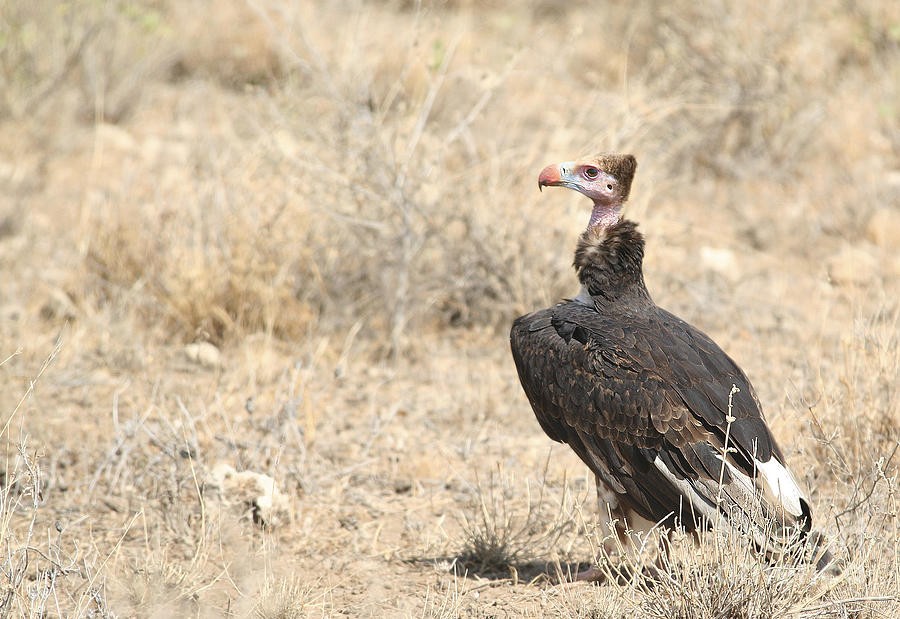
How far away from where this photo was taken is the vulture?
3908 millimetres

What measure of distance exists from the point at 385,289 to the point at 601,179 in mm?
2375

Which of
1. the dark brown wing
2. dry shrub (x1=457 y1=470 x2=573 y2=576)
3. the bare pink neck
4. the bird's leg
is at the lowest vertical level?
dry shrub (x1=457 y1=470 x2=573 y2=576)

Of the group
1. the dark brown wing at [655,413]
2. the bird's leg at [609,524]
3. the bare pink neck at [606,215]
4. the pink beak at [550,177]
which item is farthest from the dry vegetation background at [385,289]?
the pink beak at [550,177]

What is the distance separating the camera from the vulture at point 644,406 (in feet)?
12.8

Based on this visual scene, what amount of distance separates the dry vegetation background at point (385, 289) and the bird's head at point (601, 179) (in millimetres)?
1131

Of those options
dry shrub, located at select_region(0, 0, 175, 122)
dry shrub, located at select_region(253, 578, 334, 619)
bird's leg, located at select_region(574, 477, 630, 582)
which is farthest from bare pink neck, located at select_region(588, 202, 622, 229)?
dry shrub, located at select_region(0, 0, 175, 122)

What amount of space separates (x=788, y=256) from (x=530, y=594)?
4673 millimetres

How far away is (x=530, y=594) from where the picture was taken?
432cm

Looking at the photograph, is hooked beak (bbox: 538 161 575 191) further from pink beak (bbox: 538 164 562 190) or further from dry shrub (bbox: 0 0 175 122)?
dry shrub (bbox: 0 0 175 122)

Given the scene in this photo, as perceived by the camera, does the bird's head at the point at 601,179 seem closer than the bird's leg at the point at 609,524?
No

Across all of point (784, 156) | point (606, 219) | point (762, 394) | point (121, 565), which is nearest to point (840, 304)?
point (762, 394)

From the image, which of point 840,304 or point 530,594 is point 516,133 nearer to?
point 840,304

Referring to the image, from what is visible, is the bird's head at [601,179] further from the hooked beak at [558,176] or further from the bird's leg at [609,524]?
the bird's leg at [609,524]

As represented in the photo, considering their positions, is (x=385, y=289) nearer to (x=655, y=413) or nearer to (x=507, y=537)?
(x=507, y=537)
